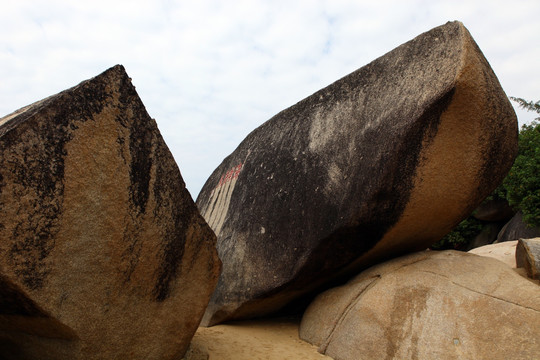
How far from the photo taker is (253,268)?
4598 mm

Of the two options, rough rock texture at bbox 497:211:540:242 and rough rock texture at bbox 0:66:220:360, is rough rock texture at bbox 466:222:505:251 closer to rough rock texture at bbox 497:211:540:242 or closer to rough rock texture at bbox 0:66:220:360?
rough rock texture at bbox 497:211:540:242

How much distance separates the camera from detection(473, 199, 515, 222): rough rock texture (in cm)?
1125

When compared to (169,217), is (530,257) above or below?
below

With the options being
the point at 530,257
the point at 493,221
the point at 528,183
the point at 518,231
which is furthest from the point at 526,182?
the point at 530,257

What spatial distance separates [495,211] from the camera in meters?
11.4

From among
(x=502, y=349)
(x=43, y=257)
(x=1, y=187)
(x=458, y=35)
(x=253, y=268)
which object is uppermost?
(x=458, y=35)

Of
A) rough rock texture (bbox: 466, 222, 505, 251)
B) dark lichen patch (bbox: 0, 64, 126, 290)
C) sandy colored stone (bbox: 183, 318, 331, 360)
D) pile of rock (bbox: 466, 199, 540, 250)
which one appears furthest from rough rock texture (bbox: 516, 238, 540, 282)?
rough rock texture (bbox: 466, 222, 505, 251)

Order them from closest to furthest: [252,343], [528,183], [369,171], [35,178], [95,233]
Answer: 1. [35,178]
2. [95,233]
3. [369,171]
4. [252,343]
5. [528,183]

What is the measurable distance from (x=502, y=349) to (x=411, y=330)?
64 centimetres

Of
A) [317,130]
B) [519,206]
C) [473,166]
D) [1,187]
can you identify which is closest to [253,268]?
[317,130]

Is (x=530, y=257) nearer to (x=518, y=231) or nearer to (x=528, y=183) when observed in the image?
(x=528, y=183)

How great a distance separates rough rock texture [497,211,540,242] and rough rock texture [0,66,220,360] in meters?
8.14

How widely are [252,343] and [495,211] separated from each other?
369 inches

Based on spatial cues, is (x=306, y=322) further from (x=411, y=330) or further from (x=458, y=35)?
(x=458, y=35)
